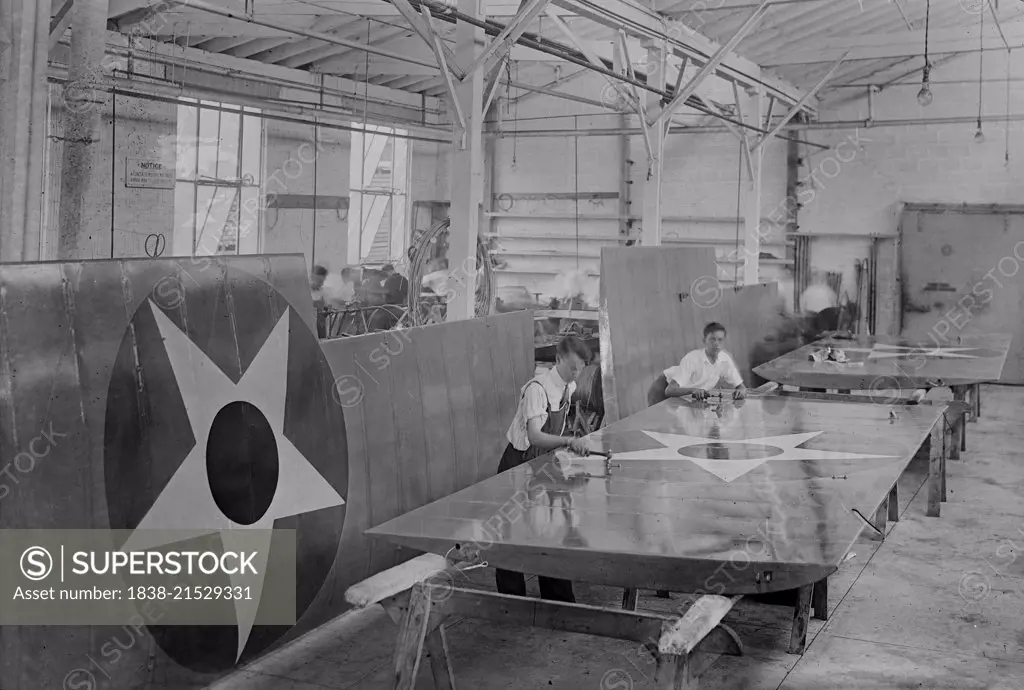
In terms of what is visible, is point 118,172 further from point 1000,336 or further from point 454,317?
point 1000,336

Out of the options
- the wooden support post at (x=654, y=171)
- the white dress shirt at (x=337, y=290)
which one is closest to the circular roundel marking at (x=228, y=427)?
the wooden support post at (x=654, y=171)

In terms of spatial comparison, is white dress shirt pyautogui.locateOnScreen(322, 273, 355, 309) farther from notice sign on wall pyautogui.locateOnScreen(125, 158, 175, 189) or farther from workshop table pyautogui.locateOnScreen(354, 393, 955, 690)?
workshop table pyautogui.locateOnScreen(354, 393, 955, 690)

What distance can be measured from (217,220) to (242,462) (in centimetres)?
1240

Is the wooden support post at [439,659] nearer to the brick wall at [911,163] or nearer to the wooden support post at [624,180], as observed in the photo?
the brick wall at [911,163]

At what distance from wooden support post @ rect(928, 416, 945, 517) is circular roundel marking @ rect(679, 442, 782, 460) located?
8.94 ft

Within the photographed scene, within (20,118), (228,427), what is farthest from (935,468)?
(20,118)

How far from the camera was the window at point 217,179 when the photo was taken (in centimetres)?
1579

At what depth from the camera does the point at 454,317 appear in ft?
25.6

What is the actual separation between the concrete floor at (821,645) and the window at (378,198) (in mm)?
13654

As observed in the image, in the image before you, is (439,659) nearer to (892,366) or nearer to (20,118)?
(20,118)

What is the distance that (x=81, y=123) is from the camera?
18.2 feet

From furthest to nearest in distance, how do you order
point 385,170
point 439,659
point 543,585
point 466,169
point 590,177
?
point 590,177 < point 385,170 < point 466,169 < point 543,585 < point 439,659

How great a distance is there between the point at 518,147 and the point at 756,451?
16.1 m

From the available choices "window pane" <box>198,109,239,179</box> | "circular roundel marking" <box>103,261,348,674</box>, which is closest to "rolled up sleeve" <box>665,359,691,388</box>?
"circular roundel marking" <box>103,261,348,674</box>
